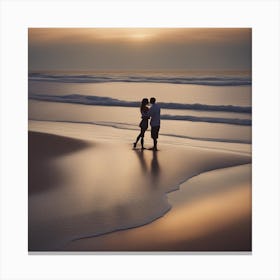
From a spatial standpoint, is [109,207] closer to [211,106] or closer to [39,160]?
[39,160]

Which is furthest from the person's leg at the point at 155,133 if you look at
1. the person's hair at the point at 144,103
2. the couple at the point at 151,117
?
the person's hair at the point at 144,103

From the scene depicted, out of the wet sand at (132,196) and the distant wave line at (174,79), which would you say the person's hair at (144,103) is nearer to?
the distant wave line at (174,79)

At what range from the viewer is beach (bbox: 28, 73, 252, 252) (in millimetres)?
5188

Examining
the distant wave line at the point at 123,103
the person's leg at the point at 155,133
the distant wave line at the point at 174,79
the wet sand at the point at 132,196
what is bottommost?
the wet sand at the point at 132,196

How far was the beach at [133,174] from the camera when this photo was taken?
519cm

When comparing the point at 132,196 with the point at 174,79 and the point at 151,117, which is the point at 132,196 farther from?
the point at 174,79

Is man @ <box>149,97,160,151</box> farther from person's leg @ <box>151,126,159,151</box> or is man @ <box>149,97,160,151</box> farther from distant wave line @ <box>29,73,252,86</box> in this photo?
distant wave line @ <box>29,73,252,86</box>

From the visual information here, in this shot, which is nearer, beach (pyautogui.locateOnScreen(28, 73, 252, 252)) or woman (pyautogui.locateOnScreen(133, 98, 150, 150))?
beach (pyautogui.locateOnScreen(28, 73, 252, 252))

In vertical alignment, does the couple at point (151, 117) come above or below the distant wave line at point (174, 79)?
below

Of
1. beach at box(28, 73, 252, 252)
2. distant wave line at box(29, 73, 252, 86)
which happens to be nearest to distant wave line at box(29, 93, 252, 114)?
beach at box(28, 73, 252, 252)

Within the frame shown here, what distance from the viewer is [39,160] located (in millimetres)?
5379

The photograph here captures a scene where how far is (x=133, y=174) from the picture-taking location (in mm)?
5414

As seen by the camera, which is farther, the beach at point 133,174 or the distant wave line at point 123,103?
the distant wave line at point 123,103
